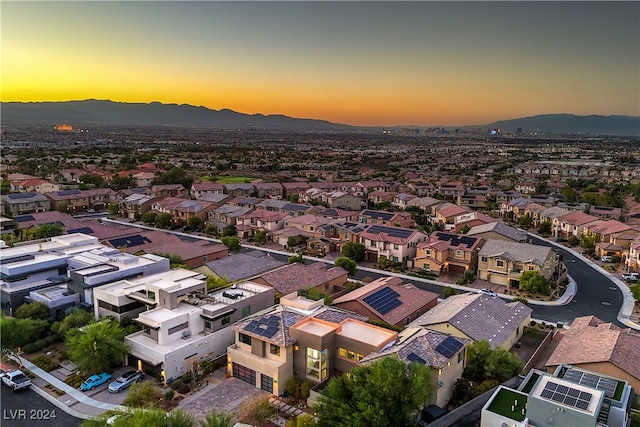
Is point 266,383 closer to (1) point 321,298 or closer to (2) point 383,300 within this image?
(1) point 321,298

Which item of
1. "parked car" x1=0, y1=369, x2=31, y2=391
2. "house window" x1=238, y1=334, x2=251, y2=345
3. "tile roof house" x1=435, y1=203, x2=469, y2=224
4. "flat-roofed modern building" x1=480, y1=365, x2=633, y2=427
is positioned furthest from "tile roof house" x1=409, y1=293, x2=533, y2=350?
"tile roof house" x1=435, y1=203, x2=469, y2=224

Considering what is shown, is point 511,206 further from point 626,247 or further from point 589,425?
point 589,425

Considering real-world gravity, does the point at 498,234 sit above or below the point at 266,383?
above

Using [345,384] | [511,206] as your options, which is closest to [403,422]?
[345,384]

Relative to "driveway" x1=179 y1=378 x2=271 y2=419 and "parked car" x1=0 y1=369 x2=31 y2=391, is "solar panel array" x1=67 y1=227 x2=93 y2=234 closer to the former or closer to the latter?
"parked car" x1=0 y1=369 x2=31 y2=391

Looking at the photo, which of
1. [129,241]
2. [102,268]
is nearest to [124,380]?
[102,268]

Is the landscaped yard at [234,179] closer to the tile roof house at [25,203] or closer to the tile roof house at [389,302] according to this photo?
the tile roof house at [25,203]
